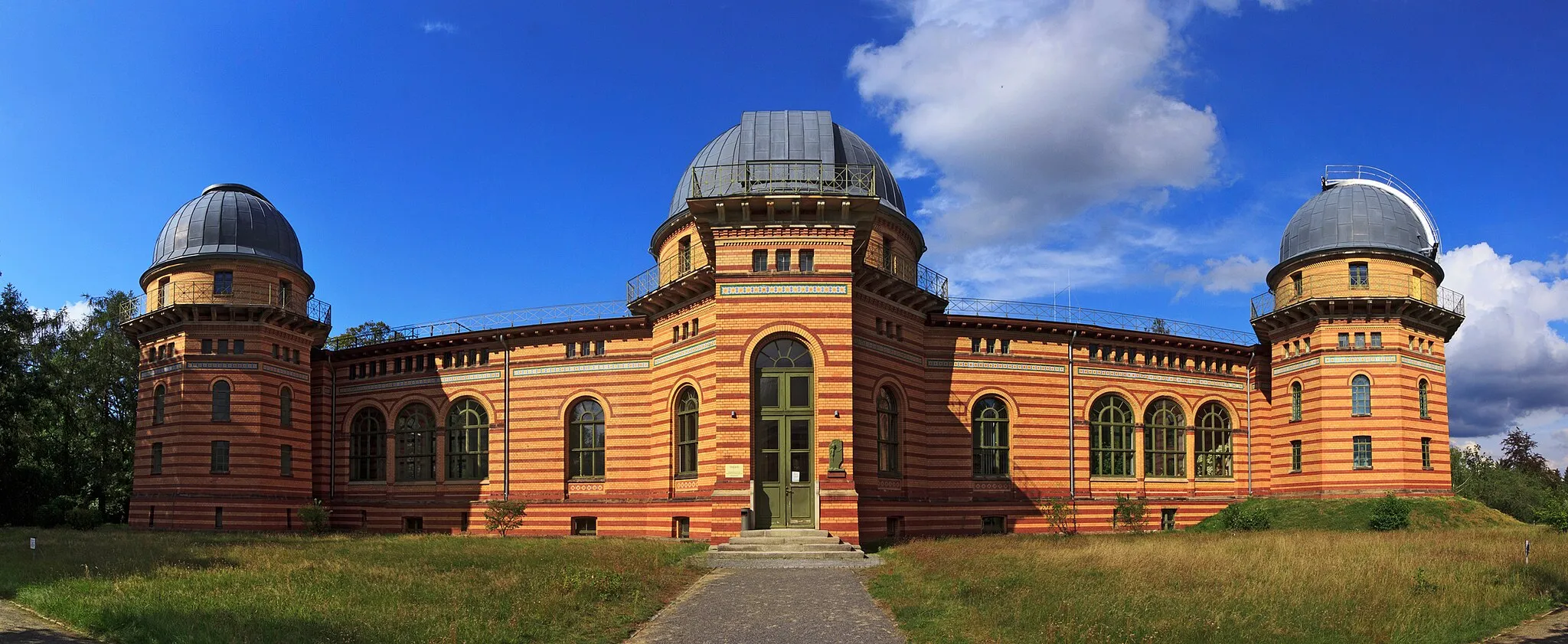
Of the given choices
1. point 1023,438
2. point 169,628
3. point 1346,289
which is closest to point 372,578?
point 169,628

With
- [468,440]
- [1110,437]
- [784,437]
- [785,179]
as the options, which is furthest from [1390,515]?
[468,440]

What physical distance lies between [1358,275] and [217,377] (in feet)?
144

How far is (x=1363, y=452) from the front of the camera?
4003 cm

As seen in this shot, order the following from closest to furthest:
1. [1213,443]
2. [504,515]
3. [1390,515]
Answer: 1. [1390,515]
2. [504,515]
3. [1213,443]

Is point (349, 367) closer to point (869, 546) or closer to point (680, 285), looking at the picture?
point (680, 285)

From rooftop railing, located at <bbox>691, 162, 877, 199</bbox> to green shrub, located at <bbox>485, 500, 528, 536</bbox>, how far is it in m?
13.2

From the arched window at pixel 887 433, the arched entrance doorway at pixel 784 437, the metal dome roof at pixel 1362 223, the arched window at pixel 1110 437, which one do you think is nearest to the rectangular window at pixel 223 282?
the arched entrance doorway at pixel 784 437

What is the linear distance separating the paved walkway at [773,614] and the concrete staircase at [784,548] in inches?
154

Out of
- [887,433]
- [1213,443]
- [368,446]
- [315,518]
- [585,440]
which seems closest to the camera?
[887,433]

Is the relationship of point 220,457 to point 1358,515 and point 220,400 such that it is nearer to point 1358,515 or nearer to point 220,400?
point 220,400

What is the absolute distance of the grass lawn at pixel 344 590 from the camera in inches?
583

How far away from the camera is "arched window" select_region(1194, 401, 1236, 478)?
142 ft

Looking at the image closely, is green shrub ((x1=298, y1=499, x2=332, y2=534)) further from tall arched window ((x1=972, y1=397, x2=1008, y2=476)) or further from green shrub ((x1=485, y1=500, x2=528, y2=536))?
tall arched window ((x1=972, y1=397, x2=1008, y2=476))

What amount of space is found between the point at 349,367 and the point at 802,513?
23.3m
